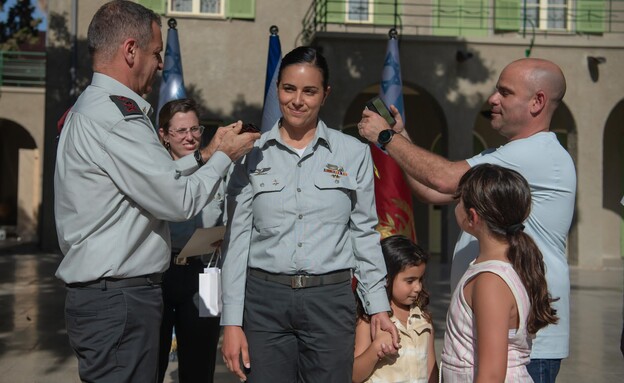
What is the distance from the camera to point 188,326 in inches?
161

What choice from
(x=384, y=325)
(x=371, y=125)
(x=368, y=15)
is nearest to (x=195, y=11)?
(x=368, y=15)

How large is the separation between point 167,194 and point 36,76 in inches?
772

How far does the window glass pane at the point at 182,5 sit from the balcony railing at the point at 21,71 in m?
5.95

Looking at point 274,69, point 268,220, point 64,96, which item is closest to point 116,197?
point 268,220

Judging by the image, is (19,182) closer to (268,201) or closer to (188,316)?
(188,316)

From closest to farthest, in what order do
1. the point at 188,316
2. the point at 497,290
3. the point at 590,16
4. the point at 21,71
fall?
1. the point at 497,290
2. the point at 188,316
3. the point at 590,16
4. the point at 21,71

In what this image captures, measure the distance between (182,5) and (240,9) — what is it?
1.27 meters

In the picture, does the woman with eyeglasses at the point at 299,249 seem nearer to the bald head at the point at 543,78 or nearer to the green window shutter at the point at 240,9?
the bald head at the point at 543,78

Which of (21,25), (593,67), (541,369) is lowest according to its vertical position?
(541,369)

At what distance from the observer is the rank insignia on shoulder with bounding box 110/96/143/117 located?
2.78 meters

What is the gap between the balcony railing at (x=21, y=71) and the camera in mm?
20172

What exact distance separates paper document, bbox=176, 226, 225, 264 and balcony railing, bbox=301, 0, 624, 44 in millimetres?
12763

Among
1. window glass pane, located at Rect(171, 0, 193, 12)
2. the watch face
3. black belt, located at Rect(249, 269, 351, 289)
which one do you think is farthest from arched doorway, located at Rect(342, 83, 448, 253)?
black belt, located at Rect(249, 269, 351, 289)

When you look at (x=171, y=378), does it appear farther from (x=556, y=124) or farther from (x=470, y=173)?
(x=556, y=124)
